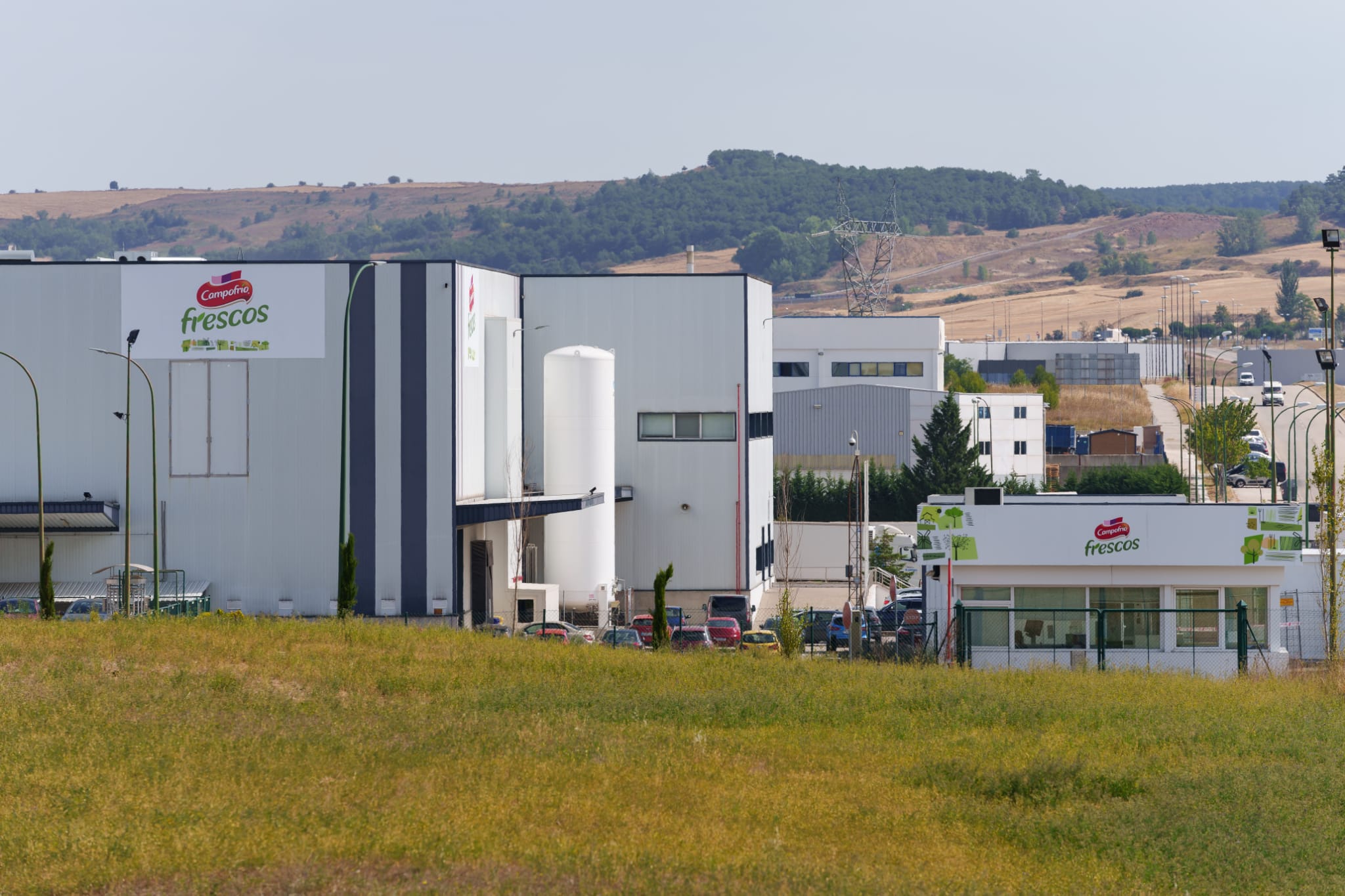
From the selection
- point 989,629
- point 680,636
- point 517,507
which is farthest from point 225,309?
point 989,629

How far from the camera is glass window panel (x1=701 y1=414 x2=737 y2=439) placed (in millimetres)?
48375

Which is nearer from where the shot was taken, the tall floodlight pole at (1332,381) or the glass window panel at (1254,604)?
the tall floodlight pole at (1332,381)

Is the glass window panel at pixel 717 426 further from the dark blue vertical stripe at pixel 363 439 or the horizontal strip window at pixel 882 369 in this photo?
the horizontal strip window at pixel 882 369

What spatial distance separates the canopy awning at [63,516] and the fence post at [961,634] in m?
24.9

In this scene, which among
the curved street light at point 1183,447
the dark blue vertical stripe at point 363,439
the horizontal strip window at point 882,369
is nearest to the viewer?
the dark blue vertical stripe at point 363,439

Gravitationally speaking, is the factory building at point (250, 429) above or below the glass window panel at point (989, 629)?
above

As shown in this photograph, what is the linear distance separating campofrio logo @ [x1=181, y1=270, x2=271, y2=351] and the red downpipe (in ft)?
52.1

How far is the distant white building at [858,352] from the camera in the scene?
94.5 m

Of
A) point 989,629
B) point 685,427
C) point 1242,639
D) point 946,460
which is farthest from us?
point 946,460

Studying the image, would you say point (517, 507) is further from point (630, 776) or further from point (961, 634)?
point (630, 776)

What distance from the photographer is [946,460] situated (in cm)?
7288

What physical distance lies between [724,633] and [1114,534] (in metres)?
11.8

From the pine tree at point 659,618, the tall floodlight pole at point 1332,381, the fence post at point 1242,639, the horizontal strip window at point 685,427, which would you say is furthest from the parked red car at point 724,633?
the tall floodlight pole at point 1332,381

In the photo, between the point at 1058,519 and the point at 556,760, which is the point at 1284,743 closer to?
the point at 556,760
